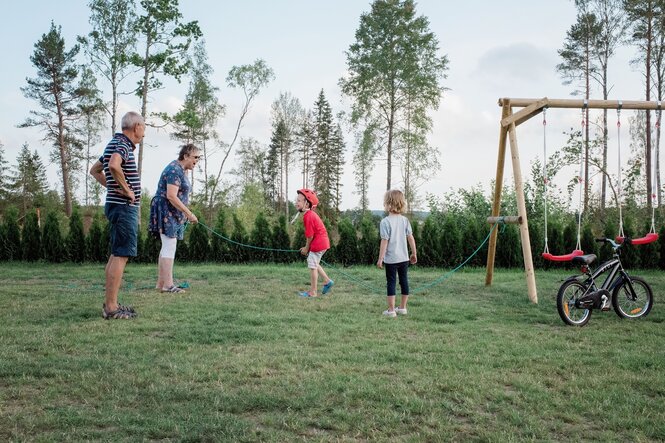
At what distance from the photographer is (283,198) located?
169 ft

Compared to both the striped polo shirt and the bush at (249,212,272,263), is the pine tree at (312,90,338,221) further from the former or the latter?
the striped polo shirt

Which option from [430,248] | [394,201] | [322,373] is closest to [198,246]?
[430,248]

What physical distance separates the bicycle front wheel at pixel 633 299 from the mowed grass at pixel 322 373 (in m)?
0.16

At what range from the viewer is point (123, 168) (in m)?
5.93

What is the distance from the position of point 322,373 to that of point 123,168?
337cm

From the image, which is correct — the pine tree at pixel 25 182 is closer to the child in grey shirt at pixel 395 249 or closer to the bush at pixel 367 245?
the bush at pixel 367 245

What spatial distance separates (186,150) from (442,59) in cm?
2425

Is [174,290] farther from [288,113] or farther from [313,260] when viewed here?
[288,113]

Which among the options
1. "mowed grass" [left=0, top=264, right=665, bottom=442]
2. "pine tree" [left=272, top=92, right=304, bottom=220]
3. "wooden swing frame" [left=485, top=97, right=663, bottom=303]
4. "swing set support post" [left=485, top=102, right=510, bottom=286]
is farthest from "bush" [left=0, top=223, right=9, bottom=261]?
"pine tree" [left=272, top=92, right=304, bottom=220]

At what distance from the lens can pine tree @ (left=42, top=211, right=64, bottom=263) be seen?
573 inches

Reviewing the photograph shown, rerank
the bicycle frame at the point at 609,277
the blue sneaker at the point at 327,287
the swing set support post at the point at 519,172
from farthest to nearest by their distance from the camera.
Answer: the blue sneaker at the point at 327,287 < the swing set support post at the point at 519,172 < the bicycle frame at the point at 609,277

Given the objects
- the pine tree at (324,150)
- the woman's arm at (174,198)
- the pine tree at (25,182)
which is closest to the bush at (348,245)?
the woman's arm at (174,198)

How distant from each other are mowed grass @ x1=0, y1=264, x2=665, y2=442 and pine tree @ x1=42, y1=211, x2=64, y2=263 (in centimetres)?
784

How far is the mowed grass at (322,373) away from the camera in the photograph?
3027 millimetres
